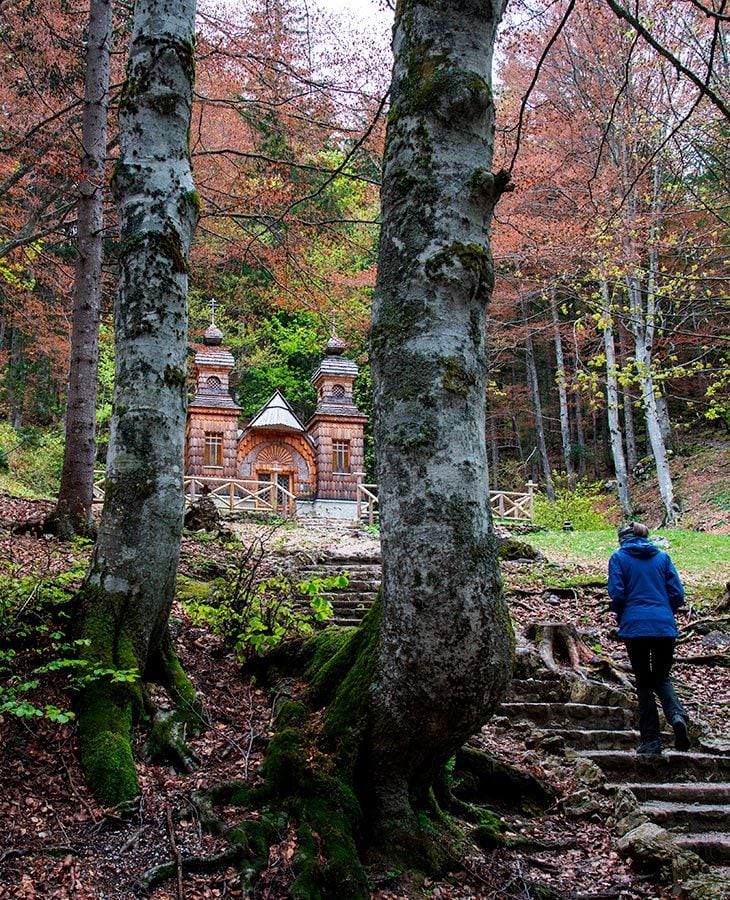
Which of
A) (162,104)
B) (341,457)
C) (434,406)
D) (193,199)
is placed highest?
(341,457)

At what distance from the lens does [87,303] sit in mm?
8344

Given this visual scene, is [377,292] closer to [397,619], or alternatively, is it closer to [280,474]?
[397,619]

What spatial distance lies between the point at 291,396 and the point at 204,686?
30.9 meters

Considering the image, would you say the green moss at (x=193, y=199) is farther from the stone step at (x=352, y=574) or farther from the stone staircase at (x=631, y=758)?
the stone step at (x=352, y=574)

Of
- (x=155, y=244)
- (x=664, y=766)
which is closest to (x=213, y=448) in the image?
(x=155, y=244)

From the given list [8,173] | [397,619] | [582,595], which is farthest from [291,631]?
[8,173]

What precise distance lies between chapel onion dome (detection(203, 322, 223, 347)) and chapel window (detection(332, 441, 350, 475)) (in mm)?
6368

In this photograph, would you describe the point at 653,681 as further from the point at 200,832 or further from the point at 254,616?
the point at 200,832

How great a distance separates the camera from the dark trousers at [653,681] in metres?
4.95

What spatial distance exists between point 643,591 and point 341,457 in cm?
2341

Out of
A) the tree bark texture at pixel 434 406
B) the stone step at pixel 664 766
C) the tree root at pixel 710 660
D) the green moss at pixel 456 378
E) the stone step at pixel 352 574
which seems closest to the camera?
the tree bark texture at pixel 434 406

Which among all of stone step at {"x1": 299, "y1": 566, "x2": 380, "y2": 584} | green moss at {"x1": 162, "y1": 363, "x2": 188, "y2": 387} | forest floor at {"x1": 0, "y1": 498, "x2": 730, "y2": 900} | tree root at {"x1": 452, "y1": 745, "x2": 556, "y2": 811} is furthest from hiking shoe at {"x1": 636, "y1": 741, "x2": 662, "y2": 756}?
stone step at {"x1": 299, "y1": 566, "x2": 380, "y2": 584}

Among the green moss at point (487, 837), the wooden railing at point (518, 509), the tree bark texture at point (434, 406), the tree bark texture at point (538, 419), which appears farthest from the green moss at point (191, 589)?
the tree bark texture at point (538, 419)

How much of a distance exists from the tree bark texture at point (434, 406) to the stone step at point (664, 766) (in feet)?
6.93
